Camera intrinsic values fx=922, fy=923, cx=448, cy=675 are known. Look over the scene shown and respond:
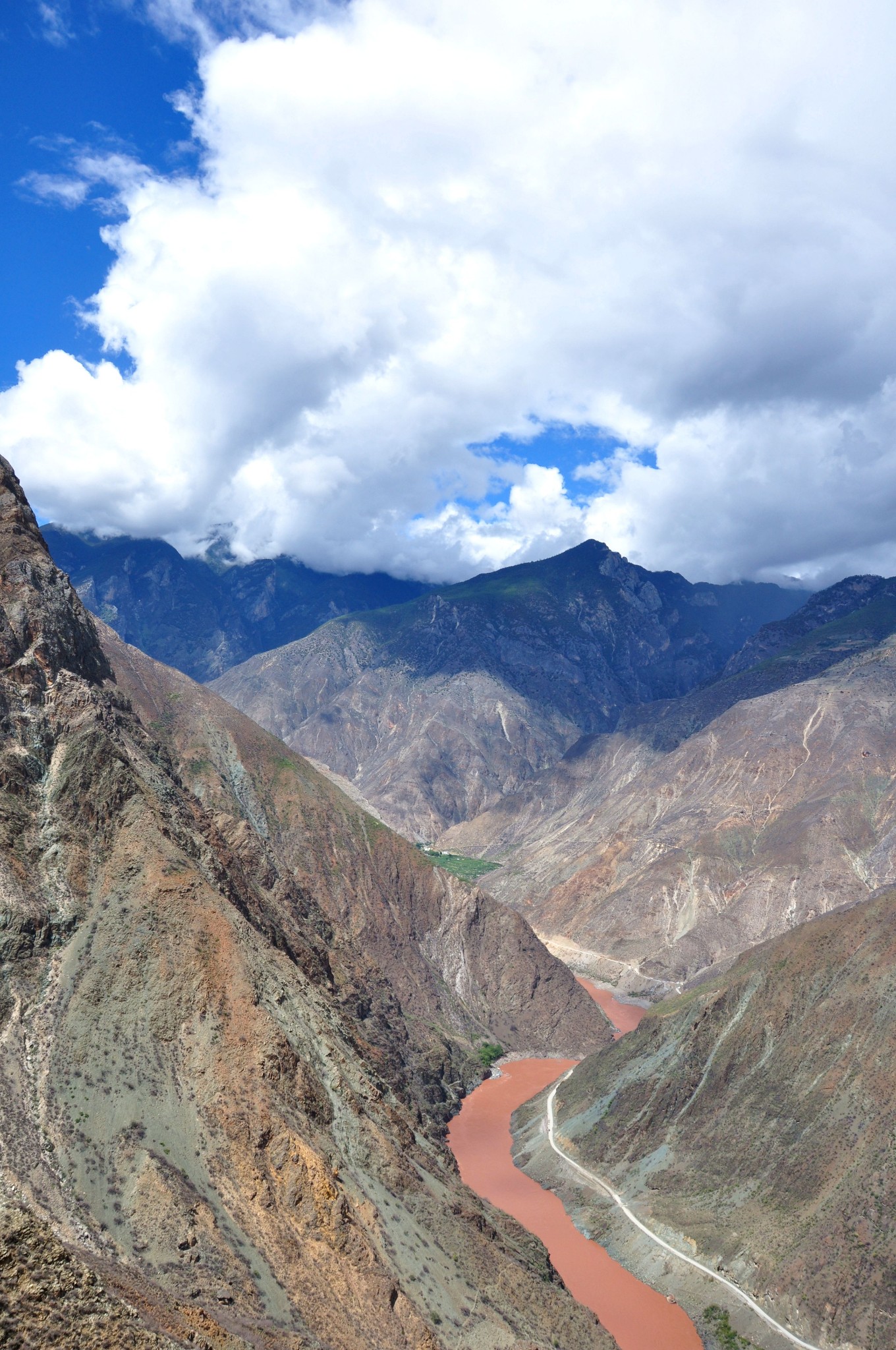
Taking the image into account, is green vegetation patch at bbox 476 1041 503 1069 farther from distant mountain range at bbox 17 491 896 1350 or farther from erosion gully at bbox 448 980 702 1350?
distant mountain range at bbox 17 491 896 1350

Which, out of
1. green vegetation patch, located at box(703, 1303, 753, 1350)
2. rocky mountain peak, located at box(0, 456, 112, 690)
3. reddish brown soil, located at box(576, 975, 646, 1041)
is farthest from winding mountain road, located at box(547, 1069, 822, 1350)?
rocky mountain peak, located at box(0, 456, 112, 690)

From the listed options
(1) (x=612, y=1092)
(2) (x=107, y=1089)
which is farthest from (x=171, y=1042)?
(1) (x=612, y=1092)

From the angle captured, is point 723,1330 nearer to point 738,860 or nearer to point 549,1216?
point 549,1216

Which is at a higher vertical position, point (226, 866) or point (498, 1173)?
point (226, 866)

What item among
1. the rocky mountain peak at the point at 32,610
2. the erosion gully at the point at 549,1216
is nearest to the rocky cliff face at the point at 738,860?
the erosion gully at the point at 549,1216

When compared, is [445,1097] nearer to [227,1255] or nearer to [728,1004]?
[728,1004]

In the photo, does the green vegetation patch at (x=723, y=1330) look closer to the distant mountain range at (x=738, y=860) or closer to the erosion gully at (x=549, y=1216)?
the erosion gully at (x=549, y=1216)
